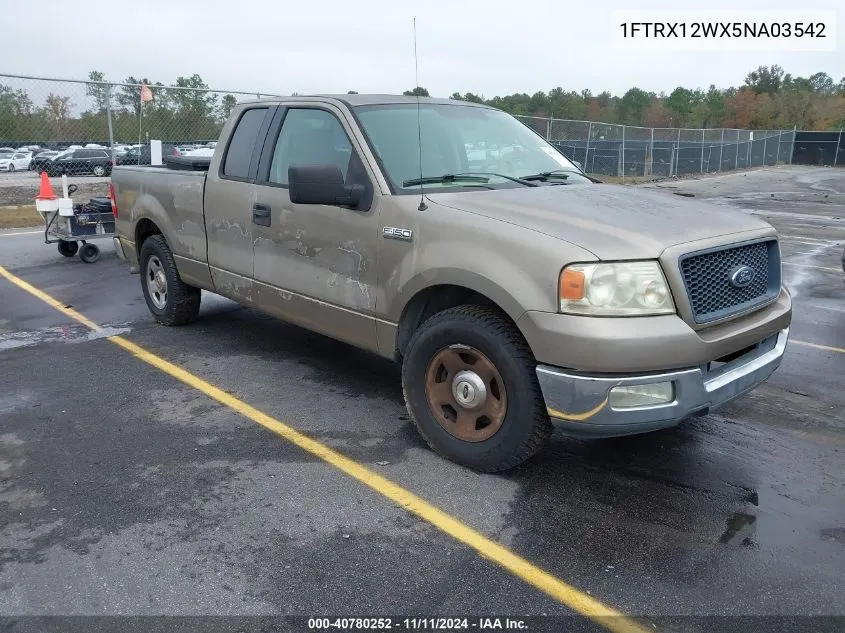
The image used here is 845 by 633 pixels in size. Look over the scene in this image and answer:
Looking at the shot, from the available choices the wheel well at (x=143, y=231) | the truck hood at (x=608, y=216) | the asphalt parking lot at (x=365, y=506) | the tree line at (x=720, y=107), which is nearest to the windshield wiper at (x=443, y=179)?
the truck hood at (x=608, y=216)

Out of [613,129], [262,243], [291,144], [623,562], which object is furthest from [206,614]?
[613,129]

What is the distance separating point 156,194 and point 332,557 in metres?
4.09

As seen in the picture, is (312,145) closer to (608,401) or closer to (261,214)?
(261,214)

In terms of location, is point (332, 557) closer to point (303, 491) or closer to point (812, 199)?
point (303, 491)

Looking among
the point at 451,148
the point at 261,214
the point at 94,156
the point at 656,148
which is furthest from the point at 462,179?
the point at 656,148

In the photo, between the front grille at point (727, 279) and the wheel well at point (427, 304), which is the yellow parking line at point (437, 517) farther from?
the front grille at point (727, 279)

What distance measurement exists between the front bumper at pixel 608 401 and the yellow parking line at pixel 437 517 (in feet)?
2.15

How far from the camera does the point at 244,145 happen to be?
17.3 feet

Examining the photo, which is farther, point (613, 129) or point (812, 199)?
point (613, 129)

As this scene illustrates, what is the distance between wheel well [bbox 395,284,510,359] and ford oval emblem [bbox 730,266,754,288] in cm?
124

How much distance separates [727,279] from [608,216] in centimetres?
65

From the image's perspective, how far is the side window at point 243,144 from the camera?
205 inches

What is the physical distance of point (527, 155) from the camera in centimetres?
484

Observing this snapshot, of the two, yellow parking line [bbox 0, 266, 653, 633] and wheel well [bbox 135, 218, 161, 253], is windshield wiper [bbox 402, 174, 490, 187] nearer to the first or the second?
yellow parking line [bbox 0, 266, 653, 633]
